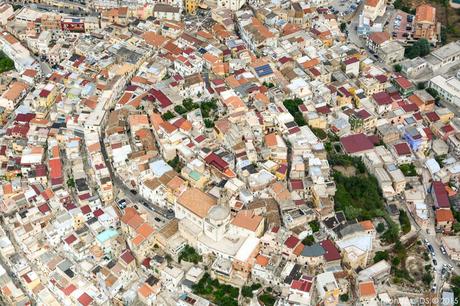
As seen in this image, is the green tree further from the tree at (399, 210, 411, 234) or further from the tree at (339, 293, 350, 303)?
the tree at (399, 210, 411, 234)

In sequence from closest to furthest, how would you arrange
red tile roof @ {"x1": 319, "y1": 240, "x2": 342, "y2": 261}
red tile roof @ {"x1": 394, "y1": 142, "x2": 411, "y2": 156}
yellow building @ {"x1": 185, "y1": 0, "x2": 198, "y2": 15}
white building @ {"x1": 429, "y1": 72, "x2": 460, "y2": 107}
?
red tile roof @ {"x1": 319, "y1": 240, "x2": 342, "y2": 261}
red tile roof @ {"x1": 394, "y1": 142, "x2": 411, "y2": 156}
white building @ {"x1": 429, "y1": 72, "x2": 460, "y2": 107}
yellow building @ {"x1": 185, "y1": 0, "x2": 198, "y2": 15}

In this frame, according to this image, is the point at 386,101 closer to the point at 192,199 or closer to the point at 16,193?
the point at 192,199

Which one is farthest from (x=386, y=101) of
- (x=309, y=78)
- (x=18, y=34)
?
(x=18, y=34)

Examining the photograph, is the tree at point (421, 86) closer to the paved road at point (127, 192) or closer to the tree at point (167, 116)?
the tree at point (167, 116)

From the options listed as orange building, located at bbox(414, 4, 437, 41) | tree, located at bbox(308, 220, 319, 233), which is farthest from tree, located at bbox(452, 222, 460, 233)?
orange building, located at bbox(414, 4, 437, 41)

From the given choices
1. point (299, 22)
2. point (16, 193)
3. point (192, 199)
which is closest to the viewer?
point (192, 199)

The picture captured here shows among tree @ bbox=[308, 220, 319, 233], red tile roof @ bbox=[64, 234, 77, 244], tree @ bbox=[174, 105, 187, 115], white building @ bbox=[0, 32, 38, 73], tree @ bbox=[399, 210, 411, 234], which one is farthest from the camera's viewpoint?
white building @ bbox=[0, 32, 38, 73]

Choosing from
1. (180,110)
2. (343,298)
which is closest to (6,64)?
(180,110)
